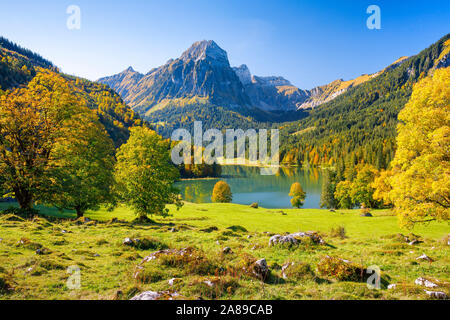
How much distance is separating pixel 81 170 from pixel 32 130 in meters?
6.54

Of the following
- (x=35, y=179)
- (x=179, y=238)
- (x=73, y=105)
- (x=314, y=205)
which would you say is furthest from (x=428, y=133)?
(x=314, y=205)

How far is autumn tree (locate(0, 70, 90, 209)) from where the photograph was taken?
2239 centimetres

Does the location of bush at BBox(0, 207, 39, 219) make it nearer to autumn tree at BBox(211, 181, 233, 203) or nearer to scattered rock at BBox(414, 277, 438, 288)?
scattered rock at BBox(414, 277, 438, 288)

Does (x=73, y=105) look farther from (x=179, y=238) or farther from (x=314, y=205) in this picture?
(x=314, y=205)

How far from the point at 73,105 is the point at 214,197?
6688 cm

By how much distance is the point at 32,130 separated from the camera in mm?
23422

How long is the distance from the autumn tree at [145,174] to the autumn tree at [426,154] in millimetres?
26791

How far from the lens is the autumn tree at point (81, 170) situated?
81.3ft

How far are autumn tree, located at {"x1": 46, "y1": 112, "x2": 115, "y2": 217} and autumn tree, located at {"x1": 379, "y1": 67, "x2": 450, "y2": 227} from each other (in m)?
30.9

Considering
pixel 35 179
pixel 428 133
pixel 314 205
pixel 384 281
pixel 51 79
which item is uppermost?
pixel 51 79

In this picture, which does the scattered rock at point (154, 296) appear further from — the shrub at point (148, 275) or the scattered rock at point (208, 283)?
the shrub at point (148, 275)

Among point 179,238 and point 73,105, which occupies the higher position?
point 73,105

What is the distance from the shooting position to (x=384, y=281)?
10.6 m

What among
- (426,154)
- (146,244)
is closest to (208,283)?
(146,244)
